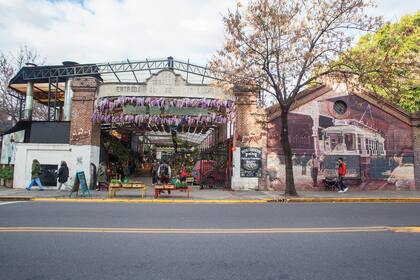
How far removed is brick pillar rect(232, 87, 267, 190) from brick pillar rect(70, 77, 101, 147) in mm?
8469

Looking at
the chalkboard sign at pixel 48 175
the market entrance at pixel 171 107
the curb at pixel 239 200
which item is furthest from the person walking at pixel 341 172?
the chalkboard sign at pixel 48 175

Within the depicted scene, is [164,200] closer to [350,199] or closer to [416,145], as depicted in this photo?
[350,199]

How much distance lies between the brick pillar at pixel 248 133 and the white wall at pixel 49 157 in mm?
8631

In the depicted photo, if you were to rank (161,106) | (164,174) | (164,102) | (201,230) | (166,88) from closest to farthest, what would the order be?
(201,230) < (164,174) < (164,102) < (161,106) < (166,88)

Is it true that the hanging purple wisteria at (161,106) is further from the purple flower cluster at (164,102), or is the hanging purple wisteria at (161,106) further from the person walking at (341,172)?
the person walking at (341,172)

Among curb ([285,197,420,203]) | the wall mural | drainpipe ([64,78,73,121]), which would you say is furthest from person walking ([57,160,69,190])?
curb ([285,197,420,203])

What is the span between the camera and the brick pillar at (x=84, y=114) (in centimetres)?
1847

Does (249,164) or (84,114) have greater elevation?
(84,114)

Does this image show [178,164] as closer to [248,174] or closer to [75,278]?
[248,174]

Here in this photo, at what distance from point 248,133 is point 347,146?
20.3 feet

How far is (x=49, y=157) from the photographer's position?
18297mm

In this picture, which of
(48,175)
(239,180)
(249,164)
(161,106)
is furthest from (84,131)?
(249,164)

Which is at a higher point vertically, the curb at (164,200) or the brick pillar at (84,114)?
the brick pillar at (84,114)

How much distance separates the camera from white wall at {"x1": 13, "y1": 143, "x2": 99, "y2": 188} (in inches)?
714
